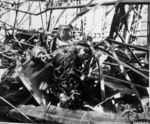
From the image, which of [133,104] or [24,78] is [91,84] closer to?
[133,104]

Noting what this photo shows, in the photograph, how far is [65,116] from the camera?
4395 millimetres

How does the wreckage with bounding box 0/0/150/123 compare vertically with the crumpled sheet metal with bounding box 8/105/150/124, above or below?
above

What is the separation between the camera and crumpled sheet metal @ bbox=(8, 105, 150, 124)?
394cm

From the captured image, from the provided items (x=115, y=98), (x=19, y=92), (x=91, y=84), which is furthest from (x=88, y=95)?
(x=19, y=92)

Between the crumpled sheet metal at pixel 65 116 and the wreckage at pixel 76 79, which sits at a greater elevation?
the wreckage at pixel 76 79

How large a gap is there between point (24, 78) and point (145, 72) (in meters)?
2.78

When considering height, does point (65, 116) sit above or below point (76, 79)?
below

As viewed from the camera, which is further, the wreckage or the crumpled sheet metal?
the wreckage

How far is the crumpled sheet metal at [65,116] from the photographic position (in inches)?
155

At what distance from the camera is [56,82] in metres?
4.97

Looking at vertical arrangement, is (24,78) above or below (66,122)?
above

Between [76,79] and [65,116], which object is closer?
[65,116]

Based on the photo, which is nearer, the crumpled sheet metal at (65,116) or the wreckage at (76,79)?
the crumpled sheet metal at (65,116)

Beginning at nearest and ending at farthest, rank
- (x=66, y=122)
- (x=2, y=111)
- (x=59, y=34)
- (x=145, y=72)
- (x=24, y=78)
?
(x=66, y=122) < (x=145, y=72) < (x=59, y=34) < (x=24, y=78) < (x=2, y=111)
